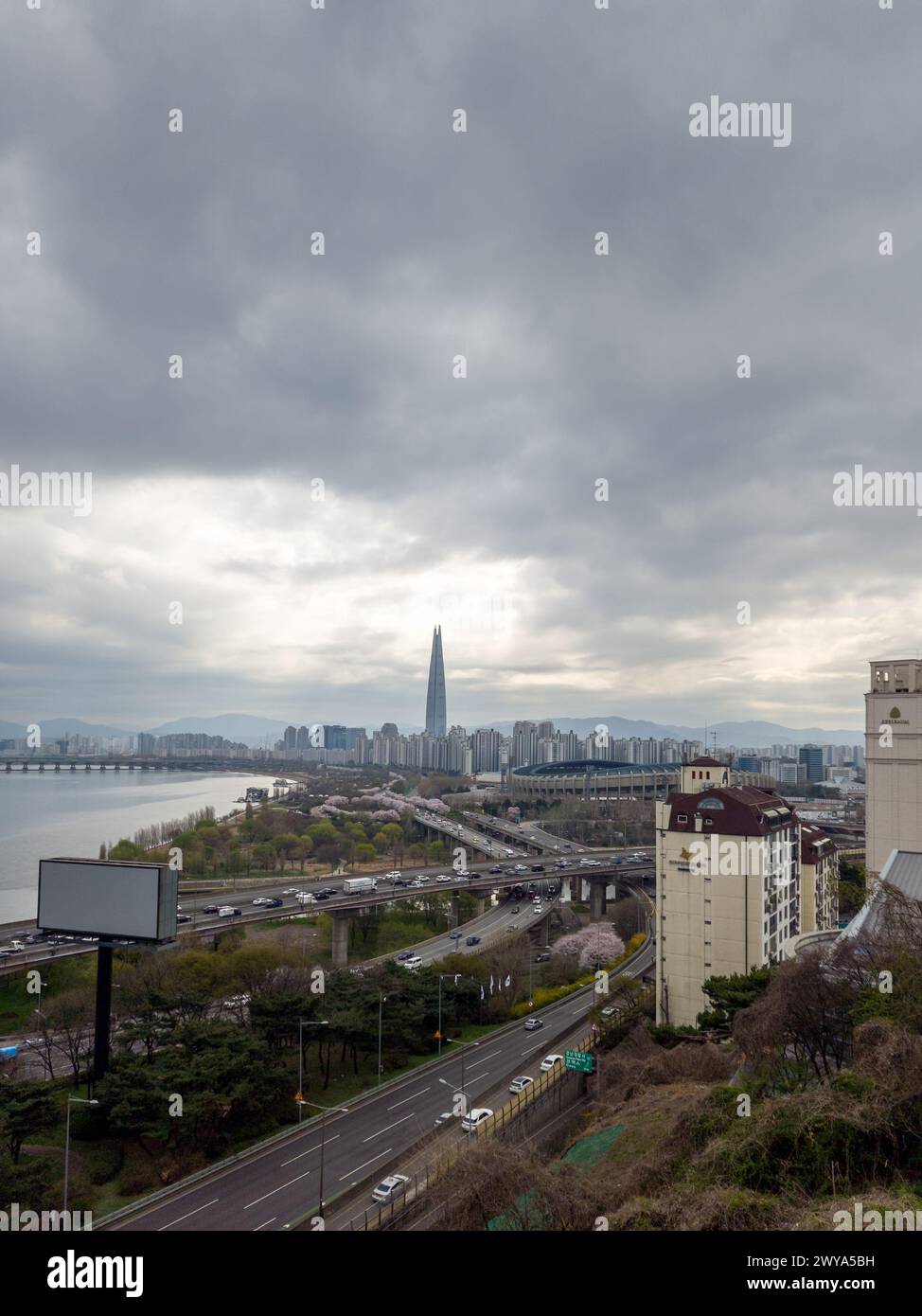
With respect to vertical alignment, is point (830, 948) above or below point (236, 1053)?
above

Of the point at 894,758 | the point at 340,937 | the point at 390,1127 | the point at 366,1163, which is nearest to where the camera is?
the point at 366,1163

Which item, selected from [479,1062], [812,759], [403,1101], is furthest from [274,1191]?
[812,759]

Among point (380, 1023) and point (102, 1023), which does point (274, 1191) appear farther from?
point (102, 1023)

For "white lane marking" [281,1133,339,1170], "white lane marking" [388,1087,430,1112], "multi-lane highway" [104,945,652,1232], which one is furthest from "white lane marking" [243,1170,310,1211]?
"white lane marking" [388,1087,430,1112]
